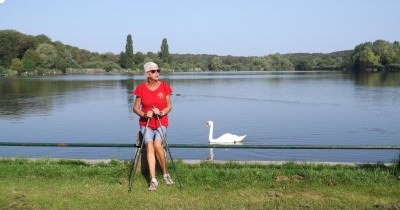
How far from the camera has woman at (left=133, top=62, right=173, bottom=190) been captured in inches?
317

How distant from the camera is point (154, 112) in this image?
808 cm

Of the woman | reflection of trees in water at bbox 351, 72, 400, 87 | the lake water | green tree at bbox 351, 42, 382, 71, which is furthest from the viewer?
green tree at bbox 351, 42, 382, 71

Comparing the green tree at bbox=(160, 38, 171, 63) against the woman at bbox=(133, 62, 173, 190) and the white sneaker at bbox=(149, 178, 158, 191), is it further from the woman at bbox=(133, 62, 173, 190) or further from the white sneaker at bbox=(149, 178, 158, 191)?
the white sneaker at bbox=(149, 178, 158, 191)

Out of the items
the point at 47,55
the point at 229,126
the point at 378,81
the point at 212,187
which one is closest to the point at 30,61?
the point at 47,55

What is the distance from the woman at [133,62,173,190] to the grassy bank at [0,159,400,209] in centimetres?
50

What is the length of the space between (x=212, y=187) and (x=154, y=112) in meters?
1.60

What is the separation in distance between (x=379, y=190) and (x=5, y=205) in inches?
221

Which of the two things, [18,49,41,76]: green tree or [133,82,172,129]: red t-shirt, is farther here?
[18,49,41,76]: green tree

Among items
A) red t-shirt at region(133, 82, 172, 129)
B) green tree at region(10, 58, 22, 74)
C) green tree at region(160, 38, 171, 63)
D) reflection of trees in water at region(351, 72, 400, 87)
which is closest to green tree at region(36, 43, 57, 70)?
green tree at region(10, 58, 22, 74)

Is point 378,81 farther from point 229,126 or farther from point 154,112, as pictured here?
point 154,112

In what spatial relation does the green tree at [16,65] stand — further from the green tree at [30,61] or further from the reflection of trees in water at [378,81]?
the reflection of trees in water at [378,81]

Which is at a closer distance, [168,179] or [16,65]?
[168,179]

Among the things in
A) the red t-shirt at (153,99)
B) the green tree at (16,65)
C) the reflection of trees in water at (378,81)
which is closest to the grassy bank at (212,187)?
the red t-shirt at (153,99)

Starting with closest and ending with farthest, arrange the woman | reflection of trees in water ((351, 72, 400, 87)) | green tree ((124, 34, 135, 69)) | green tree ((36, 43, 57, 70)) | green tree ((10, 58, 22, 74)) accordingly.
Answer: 1. the woman
2. reflection of trees in water ((351, 72, 400, 87))
3. green tree ((10, 58, 22, 74))
4. green tree ((36, 43, 57, 70))
5. green tree ((124, 34, 135, 69))
